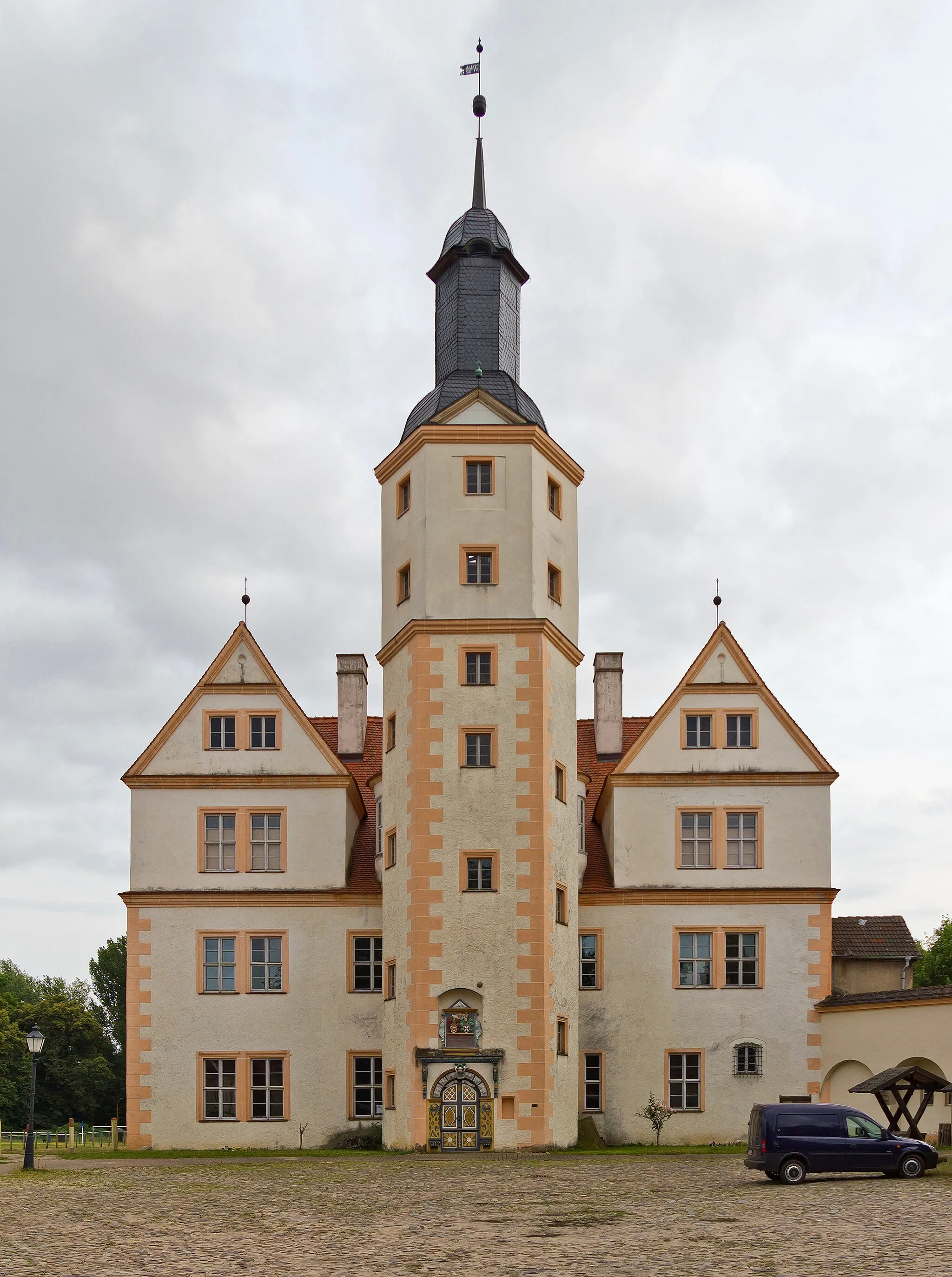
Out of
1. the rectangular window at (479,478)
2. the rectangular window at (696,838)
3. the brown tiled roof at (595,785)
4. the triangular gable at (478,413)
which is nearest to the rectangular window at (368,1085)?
the brown tiled roof at (595,785)

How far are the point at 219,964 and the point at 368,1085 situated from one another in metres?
5.71

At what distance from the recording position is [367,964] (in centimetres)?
4847

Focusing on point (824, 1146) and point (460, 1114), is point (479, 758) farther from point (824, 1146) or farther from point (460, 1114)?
point (824, 1146)

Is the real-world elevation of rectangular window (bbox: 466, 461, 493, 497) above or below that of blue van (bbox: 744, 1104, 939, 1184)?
above

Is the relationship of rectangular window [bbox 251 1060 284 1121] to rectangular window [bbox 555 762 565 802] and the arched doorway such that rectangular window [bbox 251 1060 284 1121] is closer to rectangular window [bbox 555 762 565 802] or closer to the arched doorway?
the arched doorway

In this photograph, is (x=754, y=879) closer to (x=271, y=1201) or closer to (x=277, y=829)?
(x=277, y=829)

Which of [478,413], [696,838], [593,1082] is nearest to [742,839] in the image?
[696,838]

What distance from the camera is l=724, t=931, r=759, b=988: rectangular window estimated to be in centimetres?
4812

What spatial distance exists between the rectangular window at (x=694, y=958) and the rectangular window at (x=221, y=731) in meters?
14.8

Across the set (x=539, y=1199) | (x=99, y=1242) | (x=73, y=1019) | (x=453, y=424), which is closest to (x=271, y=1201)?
(x=539, y=1199)

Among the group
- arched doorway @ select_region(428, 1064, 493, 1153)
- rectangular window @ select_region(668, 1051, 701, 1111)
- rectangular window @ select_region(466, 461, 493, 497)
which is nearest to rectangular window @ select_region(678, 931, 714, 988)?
rectangular window @ select_region(668, 1051, 701, 1111)

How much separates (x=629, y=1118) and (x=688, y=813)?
29.8ft

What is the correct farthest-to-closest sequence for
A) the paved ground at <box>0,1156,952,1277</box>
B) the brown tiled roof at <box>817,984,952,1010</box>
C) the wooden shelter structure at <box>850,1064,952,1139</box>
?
the brown tiled roof at <box>817,984,952,1010</box> < the wooden shelter structure at <box>850,1064,952,1139</box> < the paved ground at <box>0,1156,952,1277</box>

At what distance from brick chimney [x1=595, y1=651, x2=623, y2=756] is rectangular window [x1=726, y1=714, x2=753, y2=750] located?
5.15 metres
